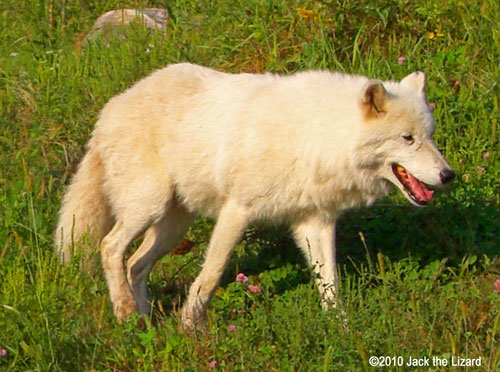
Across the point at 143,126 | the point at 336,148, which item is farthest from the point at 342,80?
the point at 143,126

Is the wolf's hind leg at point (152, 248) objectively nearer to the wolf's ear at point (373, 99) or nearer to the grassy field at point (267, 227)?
the grassy field at point (267, 227)

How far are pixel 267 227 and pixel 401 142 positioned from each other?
1.47m

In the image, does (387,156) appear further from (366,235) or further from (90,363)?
(90,363)

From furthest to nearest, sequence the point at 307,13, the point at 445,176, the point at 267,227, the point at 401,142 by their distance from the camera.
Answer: the point at 307,13
the point at 267,227
the point at 401,142
the point at 445,176

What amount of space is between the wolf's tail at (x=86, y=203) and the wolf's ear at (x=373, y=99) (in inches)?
→ 72.6

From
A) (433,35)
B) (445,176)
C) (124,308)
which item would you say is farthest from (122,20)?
(445,176)

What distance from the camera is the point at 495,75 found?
25.0ft

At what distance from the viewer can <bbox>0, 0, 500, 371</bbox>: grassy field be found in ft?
16.3

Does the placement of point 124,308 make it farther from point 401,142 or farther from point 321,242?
point 401,142

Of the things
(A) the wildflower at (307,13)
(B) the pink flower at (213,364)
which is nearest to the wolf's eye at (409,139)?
(B) the pink flower at (213,364)

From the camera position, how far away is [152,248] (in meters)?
6.42

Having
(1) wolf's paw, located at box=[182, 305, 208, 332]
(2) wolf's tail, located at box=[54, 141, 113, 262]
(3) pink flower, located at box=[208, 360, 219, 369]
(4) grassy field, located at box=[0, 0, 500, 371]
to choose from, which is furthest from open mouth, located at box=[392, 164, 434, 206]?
(2) wolf's tail, located at box=[54, 141, 113, 262]

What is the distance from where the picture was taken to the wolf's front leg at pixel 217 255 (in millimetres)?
5707

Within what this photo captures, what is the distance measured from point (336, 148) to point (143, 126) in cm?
124
